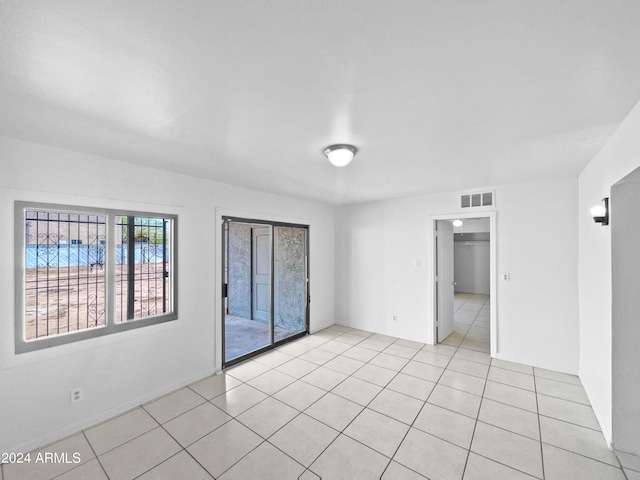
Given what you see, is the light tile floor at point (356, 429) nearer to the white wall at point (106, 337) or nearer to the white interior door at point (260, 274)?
the white wall at point (106, 337)

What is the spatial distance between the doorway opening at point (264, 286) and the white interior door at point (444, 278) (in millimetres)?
2250

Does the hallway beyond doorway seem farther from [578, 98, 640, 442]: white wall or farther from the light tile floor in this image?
[578, 98, 640, 442]: white wall

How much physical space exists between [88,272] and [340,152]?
8.41 ft

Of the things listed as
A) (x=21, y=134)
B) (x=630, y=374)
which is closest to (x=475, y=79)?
(x=630, y=374)

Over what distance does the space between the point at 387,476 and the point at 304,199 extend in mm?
3881

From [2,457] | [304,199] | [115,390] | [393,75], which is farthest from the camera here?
[304,199]

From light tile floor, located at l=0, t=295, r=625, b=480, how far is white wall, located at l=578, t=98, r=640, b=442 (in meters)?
0.31

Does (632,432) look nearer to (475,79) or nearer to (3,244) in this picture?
(475,79)

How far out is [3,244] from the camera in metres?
2.12

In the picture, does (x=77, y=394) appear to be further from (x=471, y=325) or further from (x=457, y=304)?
(x=457, y=304)

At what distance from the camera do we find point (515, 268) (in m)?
3.77

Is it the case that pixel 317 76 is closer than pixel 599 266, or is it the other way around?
pixel 317 76

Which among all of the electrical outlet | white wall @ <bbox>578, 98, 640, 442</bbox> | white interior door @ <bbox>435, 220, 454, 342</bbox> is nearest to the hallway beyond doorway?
white interior door @ <bbox>435, 220, 454, 342</bbox>

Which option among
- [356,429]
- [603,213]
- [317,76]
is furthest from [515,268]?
[317,76]
